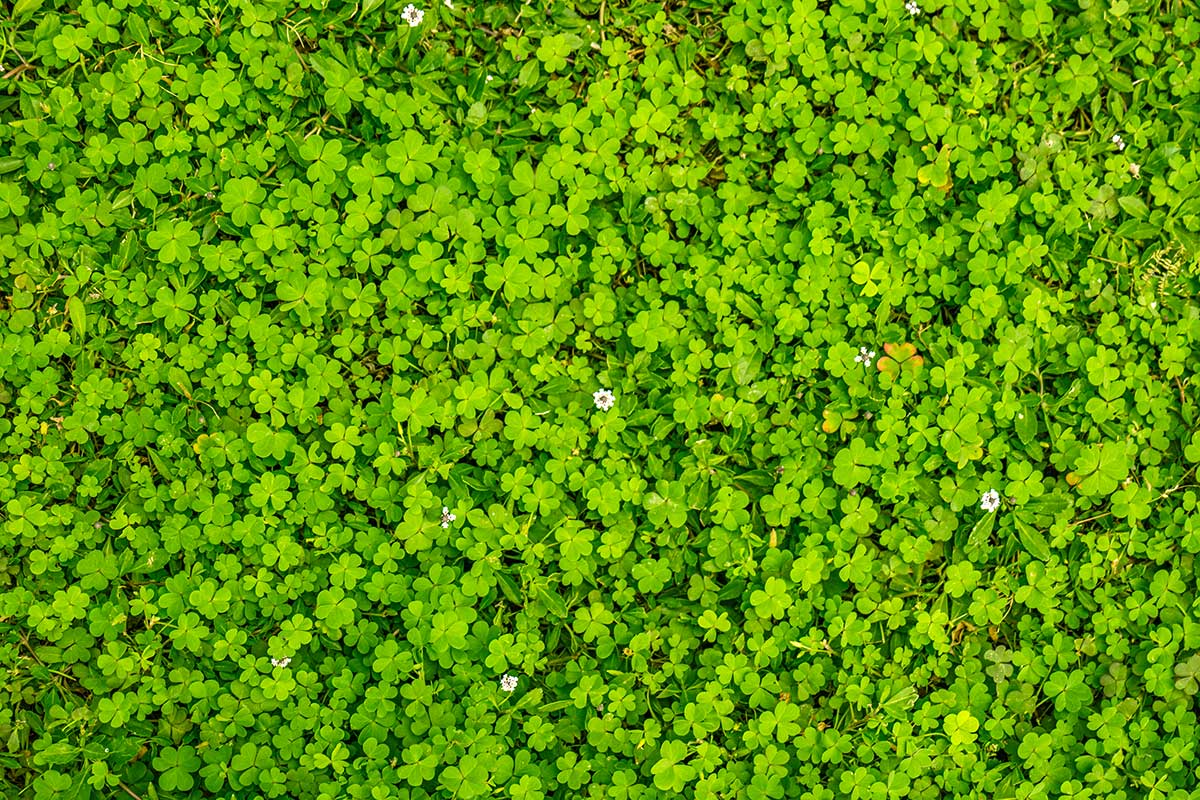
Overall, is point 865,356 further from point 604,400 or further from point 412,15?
point 412,15

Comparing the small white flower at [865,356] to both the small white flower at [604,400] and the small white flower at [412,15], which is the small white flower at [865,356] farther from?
the small white flower at [412,15]

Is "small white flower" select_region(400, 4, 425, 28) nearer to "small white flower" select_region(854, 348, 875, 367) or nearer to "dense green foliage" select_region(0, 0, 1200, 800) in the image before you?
"dense green foliage" select_region(0, 0, 1200, 800)

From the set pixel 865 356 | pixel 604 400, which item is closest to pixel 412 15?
pixel 604 400

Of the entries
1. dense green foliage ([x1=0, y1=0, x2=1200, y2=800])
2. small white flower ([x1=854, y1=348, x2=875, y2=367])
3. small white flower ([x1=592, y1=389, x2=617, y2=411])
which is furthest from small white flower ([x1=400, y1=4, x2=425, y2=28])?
small white flower ([x1=854, y1=348, x2=875, y2=367])

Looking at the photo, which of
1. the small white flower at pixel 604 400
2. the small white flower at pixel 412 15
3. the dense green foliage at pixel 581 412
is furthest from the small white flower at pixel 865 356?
the small white flower at pixel 412 15

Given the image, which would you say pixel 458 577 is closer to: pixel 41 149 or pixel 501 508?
pixel 501 508

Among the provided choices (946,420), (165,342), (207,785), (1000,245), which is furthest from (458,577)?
(1000,245)
